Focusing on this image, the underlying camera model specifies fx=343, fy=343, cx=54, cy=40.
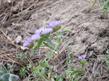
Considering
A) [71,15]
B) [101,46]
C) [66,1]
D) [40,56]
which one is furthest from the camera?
[66,1]

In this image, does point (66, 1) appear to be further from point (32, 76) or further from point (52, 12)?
point (32, 76)

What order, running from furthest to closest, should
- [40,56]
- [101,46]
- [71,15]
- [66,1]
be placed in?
[66,1] → [71,15] → [40,56] → [101,46]

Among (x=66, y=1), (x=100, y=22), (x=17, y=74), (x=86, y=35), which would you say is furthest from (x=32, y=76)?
(x=66, y=1)

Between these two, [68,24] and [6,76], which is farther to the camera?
[68,24]

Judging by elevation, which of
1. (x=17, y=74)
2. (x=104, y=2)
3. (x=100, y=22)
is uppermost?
(x=104, y=2)

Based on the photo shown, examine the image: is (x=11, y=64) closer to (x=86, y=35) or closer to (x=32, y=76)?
(x=32, y=76)

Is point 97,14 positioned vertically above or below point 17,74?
above

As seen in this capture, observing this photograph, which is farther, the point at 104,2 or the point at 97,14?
the point at 97,14
